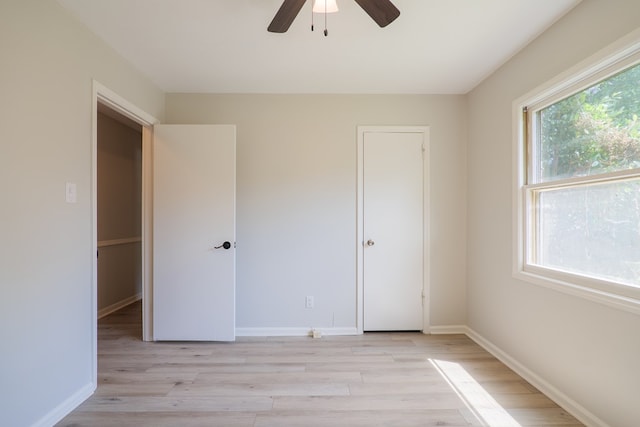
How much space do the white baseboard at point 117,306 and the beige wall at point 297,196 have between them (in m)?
1.87

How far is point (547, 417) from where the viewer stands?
1.73 meters

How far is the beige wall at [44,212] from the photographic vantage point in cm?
144

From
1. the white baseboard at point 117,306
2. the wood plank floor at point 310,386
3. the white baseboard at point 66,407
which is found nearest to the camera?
the white baseboard at point 66,407

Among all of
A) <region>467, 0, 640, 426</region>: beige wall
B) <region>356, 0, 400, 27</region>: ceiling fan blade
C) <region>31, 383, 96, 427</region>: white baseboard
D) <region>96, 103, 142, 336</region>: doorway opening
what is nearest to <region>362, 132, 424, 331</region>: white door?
<region>467, 0, 640, 426</region>: beige wall

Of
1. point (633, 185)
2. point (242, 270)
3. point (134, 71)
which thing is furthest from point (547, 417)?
point (134, 71)

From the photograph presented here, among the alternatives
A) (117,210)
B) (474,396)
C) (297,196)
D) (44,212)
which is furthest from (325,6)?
(117,210)

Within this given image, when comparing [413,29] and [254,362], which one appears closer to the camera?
[413,29]

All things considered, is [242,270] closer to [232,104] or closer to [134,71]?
[232,104]

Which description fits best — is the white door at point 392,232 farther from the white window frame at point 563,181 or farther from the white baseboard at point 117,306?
the white baseboard at point 117,306

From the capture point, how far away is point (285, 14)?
151cm

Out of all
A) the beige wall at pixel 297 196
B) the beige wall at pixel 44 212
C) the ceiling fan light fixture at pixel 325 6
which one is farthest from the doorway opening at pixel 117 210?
the ceiling fan light fixture at pixel 325 6

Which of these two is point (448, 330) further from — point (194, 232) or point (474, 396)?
point (194, 232)

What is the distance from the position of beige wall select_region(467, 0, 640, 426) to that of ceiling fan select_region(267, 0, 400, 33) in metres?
1.22

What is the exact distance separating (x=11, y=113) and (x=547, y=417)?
3.40m
